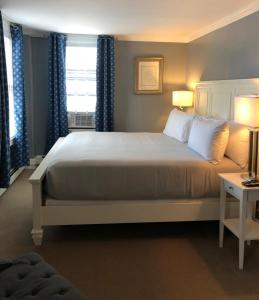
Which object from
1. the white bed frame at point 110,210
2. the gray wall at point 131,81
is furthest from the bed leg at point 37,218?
the gray wall at point 131,81

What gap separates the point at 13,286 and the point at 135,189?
4.92 ft

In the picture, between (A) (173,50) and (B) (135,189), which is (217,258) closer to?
(B) (135,189)

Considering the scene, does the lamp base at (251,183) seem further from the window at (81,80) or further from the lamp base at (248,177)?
the window at (81,80)

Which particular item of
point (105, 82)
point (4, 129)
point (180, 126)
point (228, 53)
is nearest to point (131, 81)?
point (105, 82)

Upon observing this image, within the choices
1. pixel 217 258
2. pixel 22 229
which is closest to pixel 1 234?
pixel 22 229

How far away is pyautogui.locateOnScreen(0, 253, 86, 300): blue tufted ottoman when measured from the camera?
4.76 feet

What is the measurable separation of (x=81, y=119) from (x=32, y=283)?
431 cm

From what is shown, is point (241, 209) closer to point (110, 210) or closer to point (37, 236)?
point (110, 210)

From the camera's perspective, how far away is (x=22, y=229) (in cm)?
315

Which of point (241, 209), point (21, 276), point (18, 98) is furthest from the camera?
point (18, 98)

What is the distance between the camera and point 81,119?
5656 mm

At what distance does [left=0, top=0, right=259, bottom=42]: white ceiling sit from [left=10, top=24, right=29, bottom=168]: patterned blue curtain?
0.89ft

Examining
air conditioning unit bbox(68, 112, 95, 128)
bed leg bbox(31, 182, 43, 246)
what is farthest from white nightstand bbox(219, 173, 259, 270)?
air conditioning unit bbox(68, 112, 95, 128)

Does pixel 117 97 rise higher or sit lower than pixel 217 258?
higher
